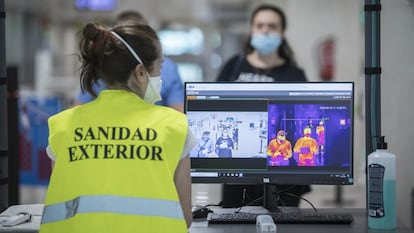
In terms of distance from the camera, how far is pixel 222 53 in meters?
11.4

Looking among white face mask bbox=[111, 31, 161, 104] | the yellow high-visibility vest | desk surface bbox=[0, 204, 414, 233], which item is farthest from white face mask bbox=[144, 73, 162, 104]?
desk surface bbox=[0, 204, 414, 233]

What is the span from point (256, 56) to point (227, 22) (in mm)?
8346

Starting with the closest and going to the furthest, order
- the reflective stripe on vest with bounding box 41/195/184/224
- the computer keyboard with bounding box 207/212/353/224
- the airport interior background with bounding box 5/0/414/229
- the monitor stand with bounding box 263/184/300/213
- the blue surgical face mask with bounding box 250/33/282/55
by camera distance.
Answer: the reflective stripe on vest with bounding box 41/195/184/224 < the computer keyboard with bounding box 207/212/353/224 < the monitor stand with bounding box 263/184/300/213 < the airport interior background with bounding box 5/0/414/229 < the blue surgical face mask with bounding box 250/33/282/55

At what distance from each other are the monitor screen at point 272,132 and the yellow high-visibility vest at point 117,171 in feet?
1.64

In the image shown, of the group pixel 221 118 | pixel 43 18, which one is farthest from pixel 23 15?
pixel 221 118

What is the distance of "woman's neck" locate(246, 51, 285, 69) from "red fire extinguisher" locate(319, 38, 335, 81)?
363cm

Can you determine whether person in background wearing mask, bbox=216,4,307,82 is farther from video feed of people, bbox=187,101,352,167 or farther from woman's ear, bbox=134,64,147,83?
woman's ear, bbox=134,64,147,83

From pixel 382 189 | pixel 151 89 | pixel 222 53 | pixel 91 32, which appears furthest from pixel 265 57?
pixel 222 53

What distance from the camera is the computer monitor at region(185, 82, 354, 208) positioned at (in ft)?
7.50

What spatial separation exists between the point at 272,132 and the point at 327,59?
527cm

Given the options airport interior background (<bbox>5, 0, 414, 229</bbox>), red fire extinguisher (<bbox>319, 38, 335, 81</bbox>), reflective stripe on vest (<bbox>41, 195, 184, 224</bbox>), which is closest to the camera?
reflective stripe on vest (<bbox>41, 195, 184, 224</bbox>)

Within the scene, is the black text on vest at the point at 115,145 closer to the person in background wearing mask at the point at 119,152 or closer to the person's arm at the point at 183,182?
the person in background wearing mask at the point at 119,152

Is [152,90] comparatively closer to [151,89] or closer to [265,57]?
[151,89]

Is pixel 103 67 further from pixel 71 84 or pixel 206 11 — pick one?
pixel 206 11
